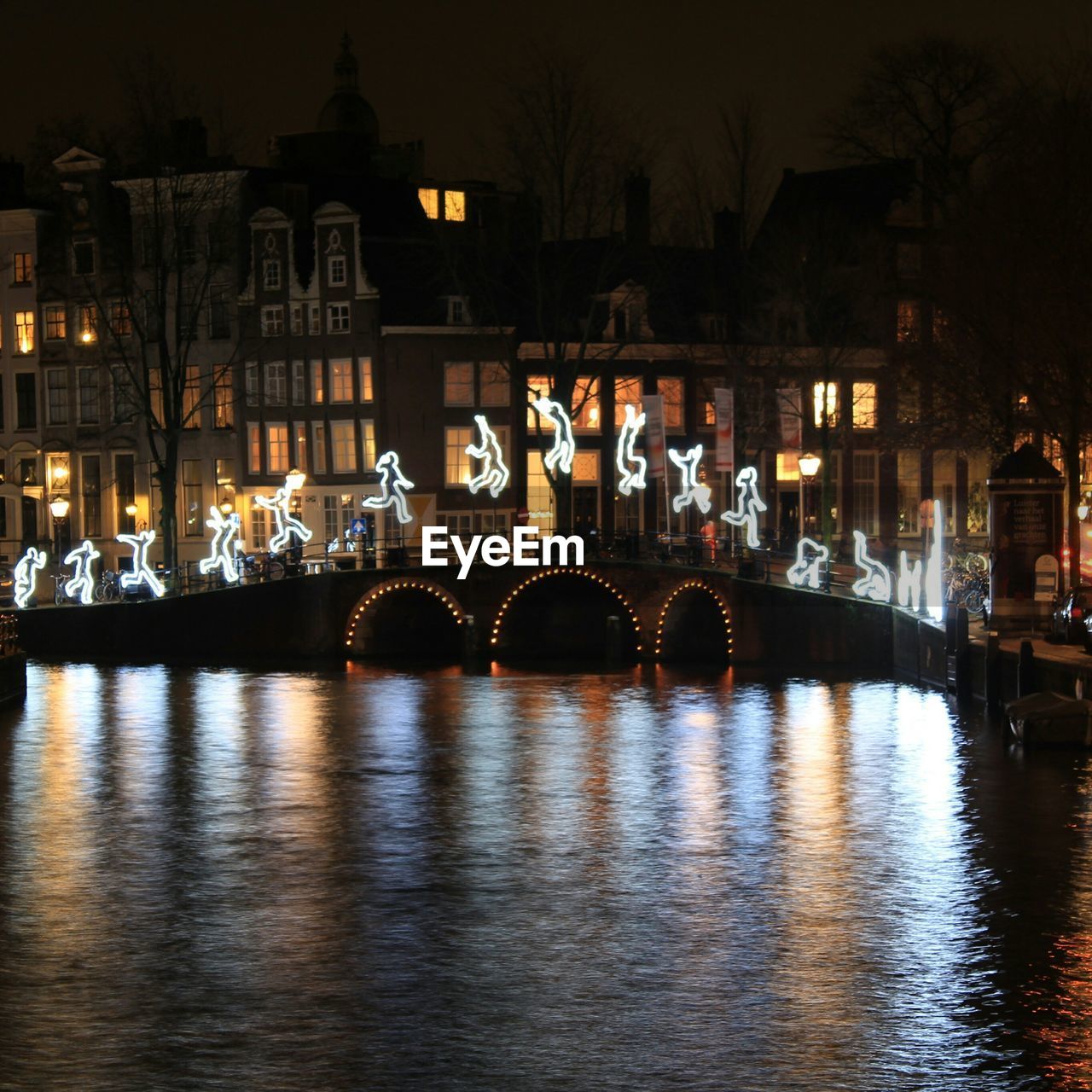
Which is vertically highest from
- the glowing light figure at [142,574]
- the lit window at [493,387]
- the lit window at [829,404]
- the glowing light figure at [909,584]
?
the lit window at [493,387]

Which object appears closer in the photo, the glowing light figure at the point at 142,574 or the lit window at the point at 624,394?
the glowing light figure at the point at 142,574

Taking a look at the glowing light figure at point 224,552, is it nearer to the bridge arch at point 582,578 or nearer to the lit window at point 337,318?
the bridge arch at point 582,578

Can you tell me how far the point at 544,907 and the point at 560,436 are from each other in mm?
35987

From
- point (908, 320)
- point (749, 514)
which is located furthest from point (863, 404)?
point (749, 514)

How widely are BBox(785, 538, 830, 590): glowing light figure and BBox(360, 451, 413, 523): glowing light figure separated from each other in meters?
10.7

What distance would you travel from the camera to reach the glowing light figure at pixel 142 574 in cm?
→ 5888

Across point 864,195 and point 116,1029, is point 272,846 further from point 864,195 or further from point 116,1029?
point 864,195

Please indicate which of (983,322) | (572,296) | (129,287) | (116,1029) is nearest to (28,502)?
(129,287)

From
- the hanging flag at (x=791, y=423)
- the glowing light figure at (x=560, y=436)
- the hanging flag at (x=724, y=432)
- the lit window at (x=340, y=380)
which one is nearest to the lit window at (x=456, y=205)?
the lit window at (x=340, y=380)

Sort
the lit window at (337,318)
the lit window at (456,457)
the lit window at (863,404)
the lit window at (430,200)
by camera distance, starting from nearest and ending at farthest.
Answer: the lit window at (456,457)
the lit window at (337,318)
the lit window at (430,200)
the lit window at (863,404)

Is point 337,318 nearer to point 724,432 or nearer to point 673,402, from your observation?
point 673,402

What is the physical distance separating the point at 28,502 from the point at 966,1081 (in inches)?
2464

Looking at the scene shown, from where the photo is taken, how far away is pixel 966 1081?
16359 millimetres

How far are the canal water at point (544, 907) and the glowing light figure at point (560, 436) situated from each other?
18.6 metres
